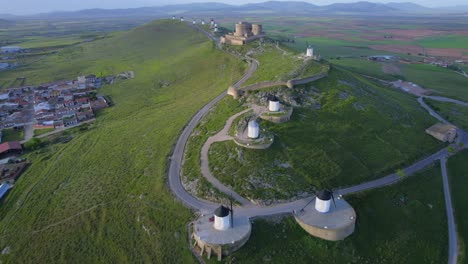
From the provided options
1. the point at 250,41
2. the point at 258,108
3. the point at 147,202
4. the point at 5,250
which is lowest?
the point at 5,250

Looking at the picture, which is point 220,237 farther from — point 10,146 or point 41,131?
point 41,131

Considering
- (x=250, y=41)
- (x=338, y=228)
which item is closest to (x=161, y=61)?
(x=250, y=41)

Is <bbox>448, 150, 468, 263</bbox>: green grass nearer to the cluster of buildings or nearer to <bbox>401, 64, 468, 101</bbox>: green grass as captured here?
<bbox>401, 64, 468, 101</bbox>: green grass

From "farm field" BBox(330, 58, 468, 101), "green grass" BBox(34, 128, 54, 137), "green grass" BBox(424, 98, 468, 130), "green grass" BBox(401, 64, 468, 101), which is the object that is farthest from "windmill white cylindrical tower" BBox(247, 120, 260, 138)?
"green grass" BBox(401, 64, 468, 101)

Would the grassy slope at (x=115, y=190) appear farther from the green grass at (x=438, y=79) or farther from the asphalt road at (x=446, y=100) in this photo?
the green grass at (x=438, y=79)

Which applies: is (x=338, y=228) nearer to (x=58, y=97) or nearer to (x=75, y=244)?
(x=75, y=244)

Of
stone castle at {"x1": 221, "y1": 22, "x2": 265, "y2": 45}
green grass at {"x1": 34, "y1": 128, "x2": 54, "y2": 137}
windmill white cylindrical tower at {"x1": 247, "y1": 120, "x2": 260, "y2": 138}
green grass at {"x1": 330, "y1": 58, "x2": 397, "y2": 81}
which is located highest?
stone castle at {"x1": 221, "y1": 22, "x2": 265, "y2": 45}
